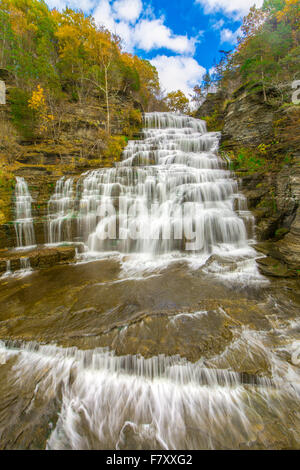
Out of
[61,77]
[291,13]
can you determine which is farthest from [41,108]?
[291,13]

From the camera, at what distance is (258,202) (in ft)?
22.9

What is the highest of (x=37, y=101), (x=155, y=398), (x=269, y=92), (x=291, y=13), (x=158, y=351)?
(x=291, y=13)

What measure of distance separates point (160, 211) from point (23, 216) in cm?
588

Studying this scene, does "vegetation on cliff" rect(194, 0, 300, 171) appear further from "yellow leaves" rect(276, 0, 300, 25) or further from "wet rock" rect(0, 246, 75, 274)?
"wet rock" rect(0, 246, 75, 274)

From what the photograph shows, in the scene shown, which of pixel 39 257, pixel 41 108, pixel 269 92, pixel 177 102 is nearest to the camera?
pixel 39 257

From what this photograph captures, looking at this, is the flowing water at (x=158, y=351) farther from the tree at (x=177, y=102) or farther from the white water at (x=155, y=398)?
the tree at (x=177, y=102)

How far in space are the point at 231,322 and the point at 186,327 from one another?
2.75 ft

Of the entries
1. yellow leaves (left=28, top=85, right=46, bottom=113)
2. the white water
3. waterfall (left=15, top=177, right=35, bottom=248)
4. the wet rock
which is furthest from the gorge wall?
yellow leaves (left=28, top=85, right=46, bottom=113)

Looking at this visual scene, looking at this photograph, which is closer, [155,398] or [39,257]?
[155,398]

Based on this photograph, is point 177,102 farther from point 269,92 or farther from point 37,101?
point 37,101

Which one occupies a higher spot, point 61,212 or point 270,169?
point 270,169

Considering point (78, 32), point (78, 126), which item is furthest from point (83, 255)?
point (78, 32)

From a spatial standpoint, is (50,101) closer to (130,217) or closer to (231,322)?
(130,217)

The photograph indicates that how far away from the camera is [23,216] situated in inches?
298
